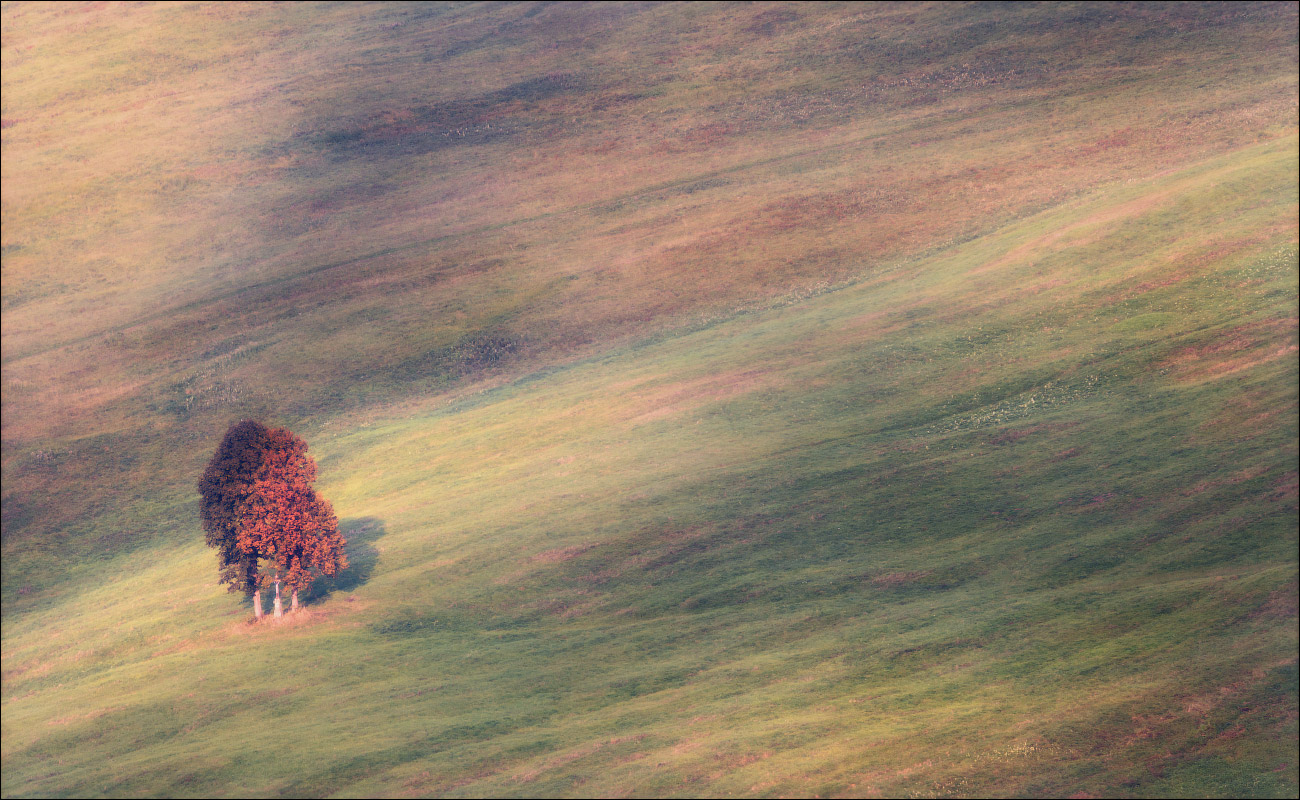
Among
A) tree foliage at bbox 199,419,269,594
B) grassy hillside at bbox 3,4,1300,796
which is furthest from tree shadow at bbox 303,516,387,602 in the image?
tree foliage at bbox 199,419,269,594

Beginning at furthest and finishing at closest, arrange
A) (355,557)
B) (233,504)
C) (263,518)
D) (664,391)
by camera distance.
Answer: (664,391), (355,557), (233,504), (263,518)

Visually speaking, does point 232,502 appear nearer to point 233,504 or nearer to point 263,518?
point 233,504

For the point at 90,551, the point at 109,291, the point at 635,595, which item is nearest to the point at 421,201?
the point at 109,291

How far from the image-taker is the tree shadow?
5681 cm

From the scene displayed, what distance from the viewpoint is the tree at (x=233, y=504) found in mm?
53906

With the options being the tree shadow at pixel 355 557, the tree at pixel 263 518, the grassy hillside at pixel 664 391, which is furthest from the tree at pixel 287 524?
the grassy hillside at pixel 664 391

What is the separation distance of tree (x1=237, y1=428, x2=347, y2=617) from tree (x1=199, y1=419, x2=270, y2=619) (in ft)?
1.31

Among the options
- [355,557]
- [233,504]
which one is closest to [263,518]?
[233,504]

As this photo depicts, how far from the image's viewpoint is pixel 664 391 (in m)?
71.8

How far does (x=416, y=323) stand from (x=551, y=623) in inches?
1795

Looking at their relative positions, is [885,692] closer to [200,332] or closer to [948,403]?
[948,403]

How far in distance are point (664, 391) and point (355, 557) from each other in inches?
924

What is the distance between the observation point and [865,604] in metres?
48.2

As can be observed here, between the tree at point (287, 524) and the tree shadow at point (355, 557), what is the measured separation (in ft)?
5.07
